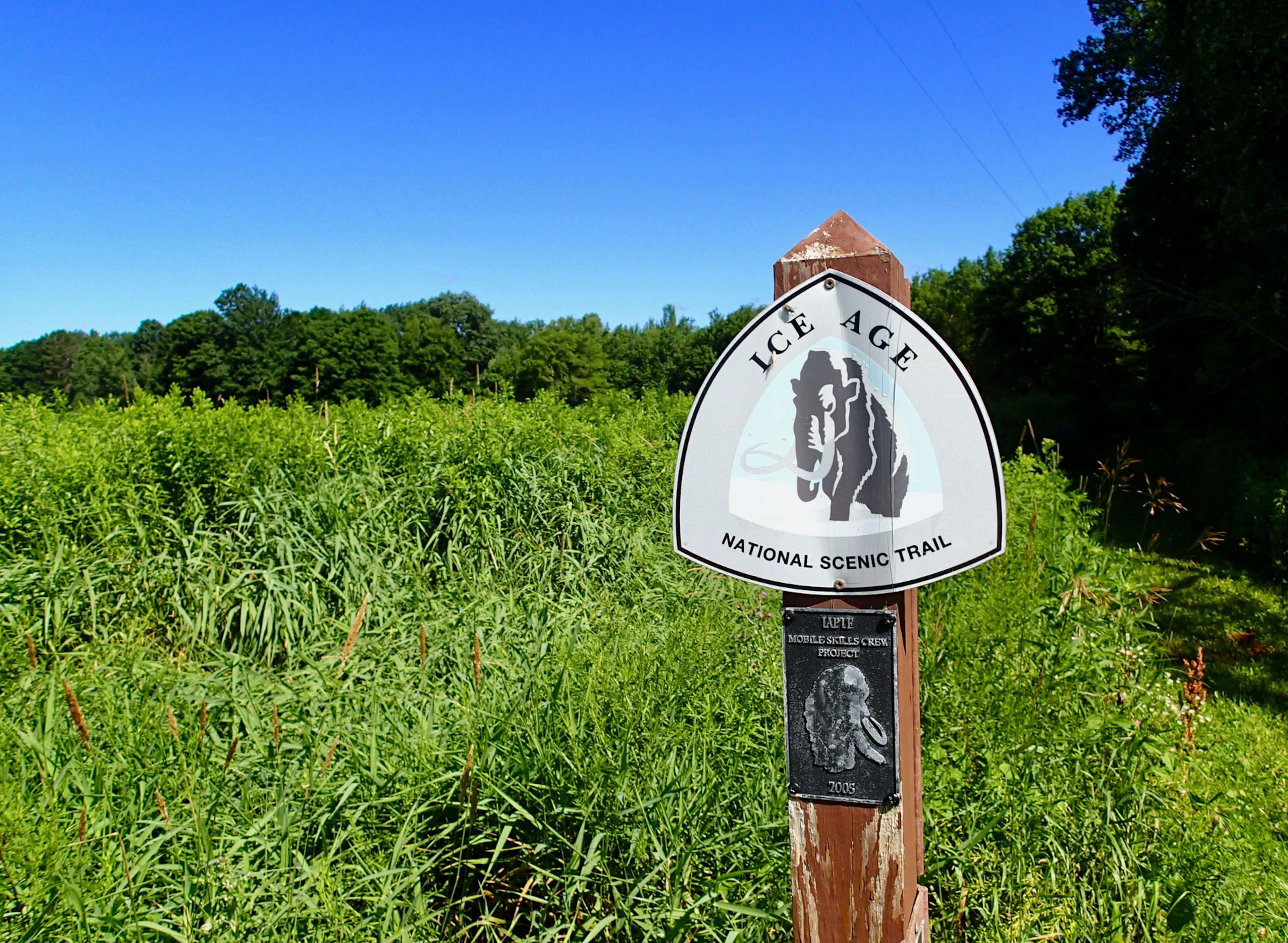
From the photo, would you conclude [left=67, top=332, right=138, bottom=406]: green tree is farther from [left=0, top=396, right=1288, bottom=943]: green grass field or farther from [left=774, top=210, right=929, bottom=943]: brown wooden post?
[left=774, top=210, right=929, bottom=943]: brown wooden post

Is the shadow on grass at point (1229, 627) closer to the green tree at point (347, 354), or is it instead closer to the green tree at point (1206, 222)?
the green tree at point (1206, 222)

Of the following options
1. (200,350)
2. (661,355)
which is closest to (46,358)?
(200,350)

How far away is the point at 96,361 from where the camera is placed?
3512 cm

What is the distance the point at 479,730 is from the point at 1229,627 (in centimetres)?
696

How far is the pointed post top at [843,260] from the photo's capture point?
172cm

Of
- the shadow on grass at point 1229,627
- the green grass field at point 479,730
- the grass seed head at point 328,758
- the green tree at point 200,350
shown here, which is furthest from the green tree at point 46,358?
the shadow on grass at point 1229,627

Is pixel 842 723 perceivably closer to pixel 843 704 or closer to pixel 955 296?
pixel 843 704

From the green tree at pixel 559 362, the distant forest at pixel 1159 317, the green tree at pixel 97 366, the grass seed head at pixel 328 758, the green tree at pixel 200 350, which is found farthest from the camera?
the green tree at pixel 559 362

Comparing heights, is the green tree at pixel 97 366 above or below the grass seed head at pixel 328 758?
above

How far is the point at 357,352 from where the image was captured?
170 feet

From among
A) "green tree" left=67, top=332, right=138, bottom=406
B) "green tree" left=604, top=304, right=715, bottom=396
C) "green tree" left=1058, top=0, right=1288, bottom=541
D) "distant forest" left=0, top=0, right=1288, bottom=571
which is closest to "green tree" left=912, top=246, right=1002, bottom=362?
"distant forest" left=0, top=0, right=1288, bottom=571

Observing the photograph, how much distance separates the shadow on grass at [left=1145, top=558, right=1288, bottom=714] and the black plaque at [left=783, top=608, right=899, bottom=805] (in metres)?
3.66

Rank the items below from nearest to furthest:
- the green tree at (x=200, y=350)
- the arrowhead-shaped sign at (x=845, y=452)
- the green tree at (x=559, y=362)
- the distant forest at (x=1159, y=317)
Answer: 1. the arrowhead-shaped sign at (x=845, y=452)
2. the distant forest at (x=1159, y=317)
3. the green tree at (x=200, y=350)
4. the green tree at (x=559, y=362)

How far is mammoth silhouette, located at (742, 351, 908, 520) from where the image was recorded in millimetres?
1688
